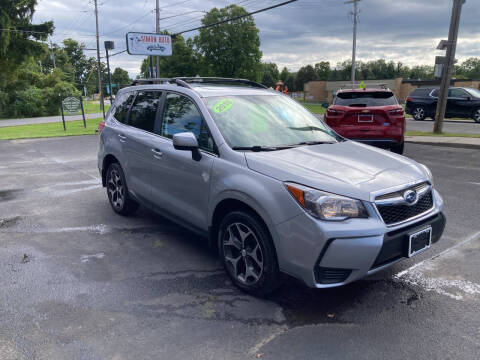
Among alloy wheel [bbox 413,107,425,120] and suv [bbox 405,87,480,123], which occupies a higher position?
suv [bbox 405,87,480,123]

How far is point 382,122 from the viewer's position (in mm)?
9211

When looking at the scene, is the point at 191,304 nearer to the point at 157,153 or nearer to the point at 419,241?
the point at 157,153

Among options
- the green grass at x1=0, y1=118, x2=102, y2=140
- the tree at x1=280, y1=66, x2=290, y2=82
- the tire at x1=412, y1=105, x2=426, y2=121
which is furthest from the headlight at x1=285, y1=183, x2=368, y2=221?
the tree at x1=280, y1=66, x2=290, y2=82

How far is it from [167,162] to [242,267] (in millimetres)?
1377

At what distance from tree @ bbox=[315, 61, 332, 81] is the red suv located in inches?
4056

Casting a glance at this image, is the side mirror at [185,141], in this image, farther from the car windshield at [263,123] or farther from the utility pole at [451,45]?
the utility pole at [451,45]

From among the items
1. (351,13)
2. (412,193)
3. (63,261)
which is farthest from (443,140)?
(351,13)

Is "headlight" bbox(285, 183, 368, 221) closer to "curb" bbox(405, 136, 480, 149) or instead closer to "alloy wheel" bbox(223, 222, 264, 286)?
"alloy wheel" bbox(223, 222, 264, 286)

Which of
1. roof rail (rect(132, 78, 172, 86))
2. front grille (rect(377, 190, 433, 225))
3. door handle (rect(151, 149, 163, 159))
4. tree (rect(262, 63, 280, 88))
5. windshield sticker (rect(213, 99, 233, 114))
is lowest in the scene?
front grille (rect(377, 190, 433, 225))

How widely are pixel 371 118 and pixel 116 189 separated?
6.21 meters

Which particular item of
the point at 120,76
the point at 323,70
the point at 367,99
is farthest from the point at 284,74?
the point at 367,99

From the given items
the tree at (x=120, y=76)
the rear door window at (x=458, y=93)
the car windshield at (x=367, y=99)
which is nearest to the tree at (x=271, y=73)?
the tree at (x=120, y=76)

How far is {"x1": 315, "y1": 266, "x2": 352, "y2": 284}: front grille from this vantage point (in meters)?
2.82

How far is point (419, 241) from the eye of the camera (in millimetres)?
3064
